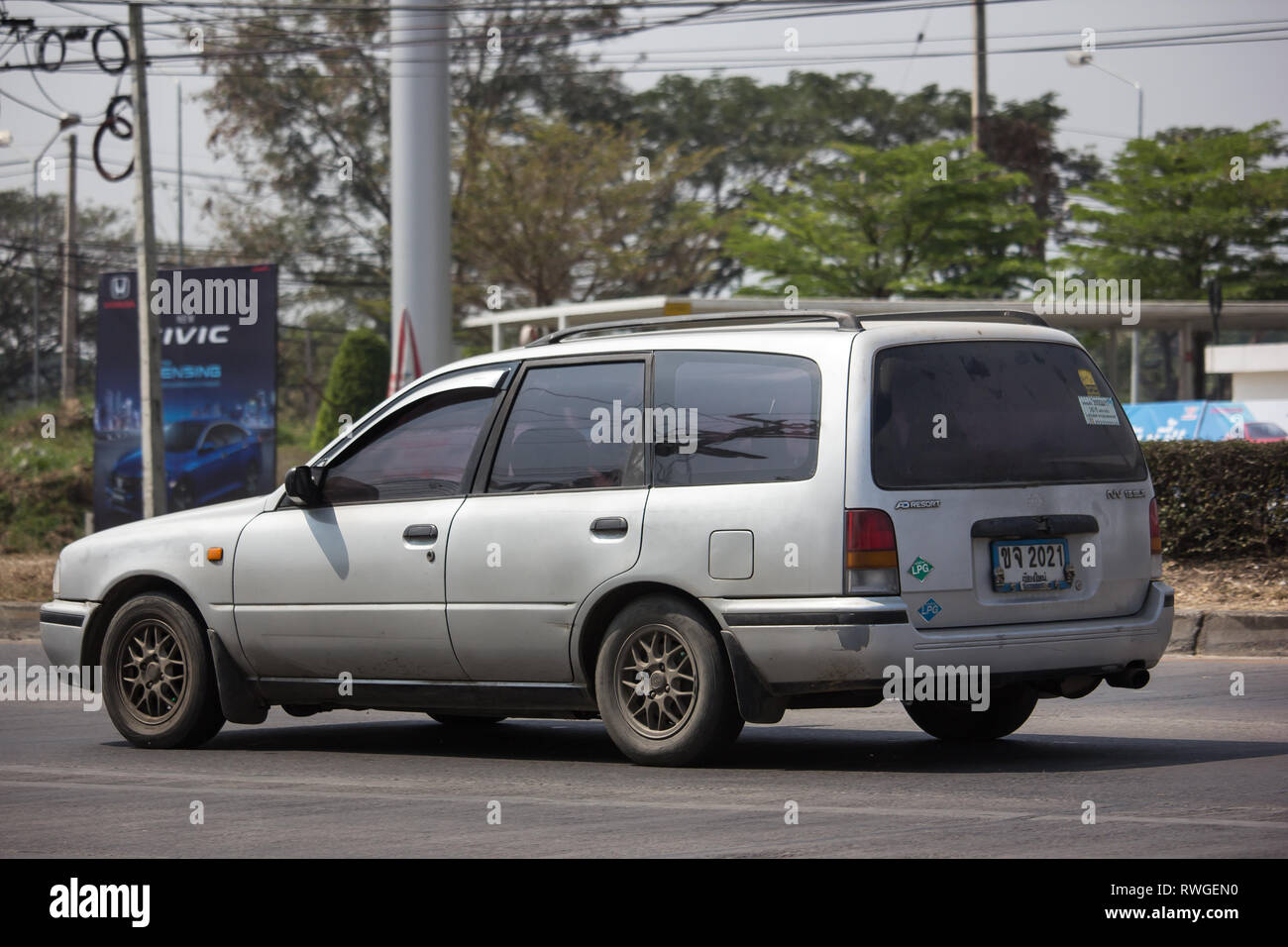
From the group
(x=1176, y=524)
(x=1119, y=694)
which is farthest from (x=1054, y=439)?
(x=1176, y=524)

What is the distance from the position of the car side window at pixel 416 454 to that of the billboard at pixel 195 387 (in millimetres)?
12167

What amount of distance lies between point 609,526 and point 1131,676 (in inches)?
85.8

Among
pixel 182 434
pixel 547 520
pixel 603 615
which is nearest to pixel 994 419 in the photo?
pixel 603 615

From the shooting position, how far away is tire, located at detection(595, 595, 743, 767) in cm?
680

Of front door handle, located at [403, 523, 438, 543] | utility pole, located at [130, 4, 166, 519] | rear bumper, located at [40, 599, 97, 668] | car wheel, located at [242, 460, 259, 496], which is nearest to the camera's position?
front door handle, located at [403, 523, 438, 543]

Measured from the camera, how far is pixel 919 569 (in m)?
6.58

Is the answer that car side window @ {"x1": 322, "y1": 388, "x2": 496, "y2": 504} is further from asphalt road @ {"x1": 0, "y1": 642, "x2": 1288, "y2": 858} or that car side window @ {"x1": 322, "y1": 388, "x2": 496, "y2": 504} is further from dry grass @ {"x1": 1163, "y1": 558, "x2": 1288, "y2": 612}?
dry grass @ {"x1": 1163, "y1": 558, "x2": 1288, "y2": 612}

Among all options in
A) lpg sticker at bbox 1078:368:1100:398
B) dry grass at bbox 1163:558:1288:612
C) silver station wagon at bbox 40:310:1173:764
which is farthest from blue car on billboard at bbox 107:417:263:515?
lpg sticker at bbox 1078:368:1100:398

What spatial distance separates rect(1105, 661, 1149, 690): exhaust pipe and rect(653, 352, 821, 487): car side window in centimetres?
157

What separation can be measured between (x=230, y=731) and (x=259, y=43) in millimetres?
41692

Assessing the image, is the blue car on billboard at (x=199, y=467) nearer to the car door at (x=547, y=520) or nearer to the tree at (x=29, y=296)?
the car door at (x=547, y=520)

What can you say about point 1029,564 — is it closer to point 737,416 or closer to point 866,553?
point 866,553

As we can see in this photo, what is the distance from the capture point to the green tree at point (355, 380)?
28547mm
